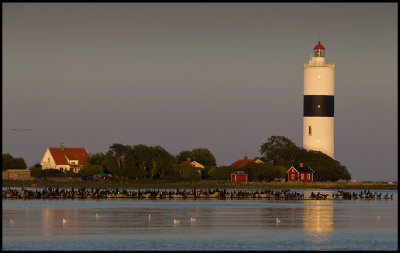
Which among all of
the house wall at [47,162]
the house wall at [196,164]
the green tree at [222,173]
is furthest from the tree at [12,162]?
the green tree at [222,173]

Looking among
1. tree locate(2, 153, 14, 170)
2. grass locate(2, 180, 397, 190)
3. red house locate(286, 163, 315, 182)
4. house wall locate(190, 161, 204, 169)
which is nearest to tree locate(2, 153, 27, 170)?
tree locate(2, 153, 14, 170)

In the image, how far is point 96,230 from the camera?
1777 inches

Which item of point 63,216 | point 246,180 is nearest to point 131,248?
point 63,216

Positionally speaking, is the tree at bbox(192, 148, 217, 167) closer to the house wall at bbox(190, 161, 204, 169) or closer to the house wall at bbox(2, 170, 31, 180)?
the house wall at bbox(190, 161, 204, 169)

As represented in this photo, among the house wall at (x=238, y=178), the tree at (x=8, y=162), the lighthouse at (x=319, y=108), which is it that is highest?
the lighthouse at (x=319, y=108)

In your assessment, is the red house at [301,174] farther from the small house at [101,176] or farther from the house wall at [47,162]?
the house wall at [47,162]

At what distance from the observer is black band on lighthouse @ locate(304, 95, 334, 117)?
11119cm

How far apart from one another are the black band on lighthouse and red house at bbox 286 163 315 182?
670cm

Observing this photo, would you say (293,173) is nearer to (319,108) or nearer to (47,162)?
(319,108)

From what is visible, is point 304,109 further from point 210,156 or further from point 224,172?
point 210,156

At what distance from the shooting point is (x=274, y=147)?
118 metres

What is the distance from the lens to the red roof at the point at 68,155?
126438 mm

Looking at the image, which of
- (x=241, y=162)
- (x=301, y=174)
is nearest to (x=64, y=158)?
(x=241, y=162)

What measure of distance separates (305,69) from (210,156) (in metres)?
28.6
